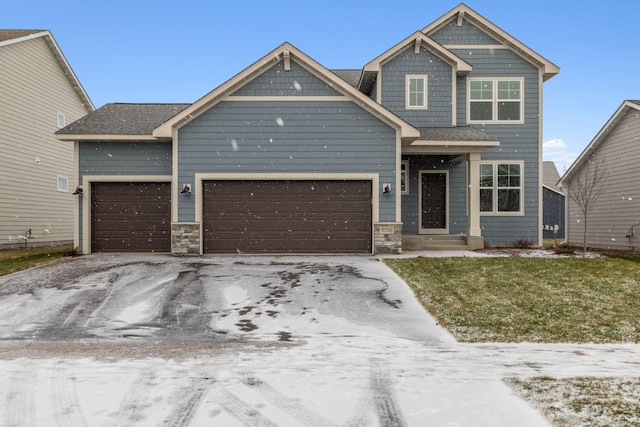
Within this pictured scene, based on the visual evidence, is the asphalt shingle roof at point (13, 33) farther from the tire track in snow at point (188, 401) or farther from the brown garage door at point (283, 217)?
the tire track in snow at point (188, 401)

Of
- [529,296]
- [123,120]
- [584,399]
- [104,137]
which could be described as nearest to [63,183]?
[123,120]

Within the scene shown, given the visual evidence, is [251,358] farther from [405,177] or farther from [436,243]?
[405,177]

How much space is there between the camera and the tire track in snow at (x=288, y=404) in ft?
12.9

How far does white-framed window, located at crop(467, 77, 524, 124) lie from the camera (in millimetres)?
18156

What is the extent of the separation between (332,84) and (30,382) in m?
11.9

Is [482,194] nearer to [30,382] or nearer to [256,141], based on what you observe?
[256,141]

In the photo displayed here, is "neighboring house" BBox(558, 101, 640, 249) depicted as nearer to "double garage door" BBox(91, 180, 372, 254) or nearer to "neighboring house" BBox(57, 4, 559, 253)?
"neighboring house" BBox(57, 4, 559, 253)

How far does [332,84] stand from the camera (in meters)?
14.9

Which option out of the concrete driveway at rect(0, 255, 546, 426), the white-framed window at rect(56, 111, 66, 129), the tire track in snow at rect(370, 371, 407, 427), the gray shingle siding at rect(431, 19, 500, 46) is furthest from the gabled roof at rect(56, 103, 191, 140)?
the tire track in snow at rect(370, 371, 407, 427)

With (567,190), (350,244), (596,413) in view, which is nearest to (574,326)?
(596,413)

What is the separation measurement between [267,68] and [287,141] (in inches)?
88.5

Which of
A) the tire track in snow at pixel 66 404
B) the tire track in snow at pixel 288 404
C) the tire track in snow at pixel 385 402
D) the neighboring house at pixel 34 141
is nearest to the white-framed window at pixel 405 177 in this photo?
the tire track in snow at pixel 385 402

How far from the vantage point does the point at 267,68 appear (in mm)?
14977

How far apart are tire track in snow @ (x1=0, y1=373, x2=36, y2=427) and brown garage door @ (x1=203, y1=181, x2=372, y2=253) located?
398 inches
